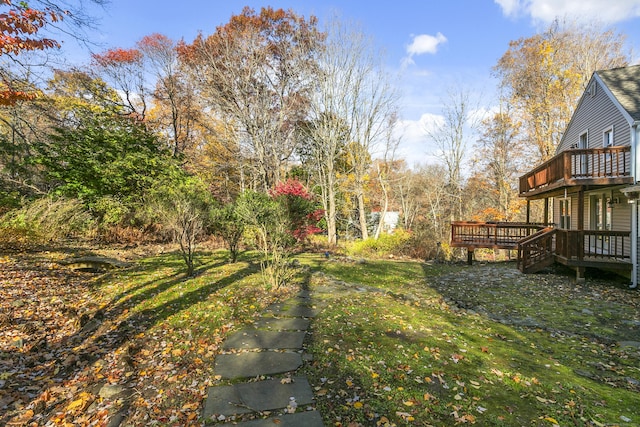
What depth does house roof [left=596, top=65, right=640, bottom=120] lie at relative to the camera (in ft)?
33.1

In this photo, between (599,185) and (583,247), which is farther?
(599,185)

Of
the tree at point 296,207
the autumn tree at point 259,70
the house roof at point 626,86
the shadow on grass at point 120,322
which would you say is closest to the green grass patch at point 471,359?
the shadow on grass at point 120,322

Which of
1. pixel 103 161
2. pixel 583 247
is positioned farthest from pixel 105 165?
pixel 583 247

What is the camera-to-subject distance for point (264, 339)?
14.0 ft

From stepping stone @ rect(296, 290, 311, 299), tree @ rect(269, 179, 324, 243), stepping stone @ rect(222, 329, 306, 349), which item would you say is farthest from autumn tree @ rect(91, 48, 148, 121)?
stepping stone @ rect(222, 329, 306, 349)

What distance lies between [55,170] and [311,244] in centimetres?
1104

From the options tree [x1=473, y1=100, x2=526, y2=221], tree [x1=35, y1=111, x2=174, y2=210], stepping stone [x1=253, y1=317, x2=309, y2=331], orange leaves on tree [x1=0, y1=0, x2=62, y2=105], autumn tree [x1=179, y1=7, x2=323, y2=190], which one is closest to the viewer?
stepping stone [x1=253, y1=317, x2=309, y2=331]

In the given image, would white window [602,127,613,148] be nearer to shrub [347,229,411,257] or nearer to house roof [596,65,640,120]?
house roof [596,65,640,120]

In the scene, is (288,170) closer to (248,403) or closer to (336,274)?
(336,274)

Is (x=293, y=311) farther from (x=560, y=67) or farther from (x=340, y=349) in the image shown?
(x=560, y=67)

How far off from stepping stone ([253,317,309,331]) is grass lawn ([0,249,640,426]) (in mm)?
252

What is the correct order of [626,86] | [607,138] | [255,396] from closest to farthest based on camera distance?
[255,396] < [626,86] < [607,138]

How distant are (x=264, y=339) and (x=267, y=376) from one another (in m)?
0.87

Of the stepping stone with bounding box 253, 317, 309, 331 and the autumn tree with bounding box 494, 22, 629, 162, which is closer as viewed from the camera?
the stepping stone with bounding box 253, 317, 309, 331
